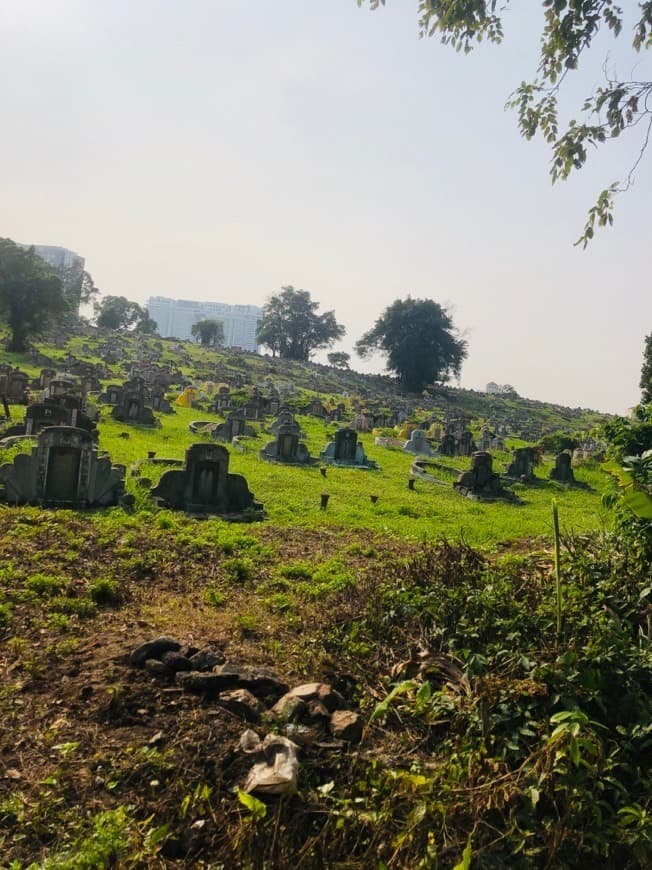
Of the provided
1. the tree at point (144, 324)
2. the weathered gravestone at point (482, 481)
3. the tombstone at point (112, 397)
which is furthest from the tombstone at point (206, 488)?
the tree at point (144, 324)

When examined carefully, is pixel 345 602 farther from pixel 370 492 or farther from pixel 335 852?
pixel 370 492

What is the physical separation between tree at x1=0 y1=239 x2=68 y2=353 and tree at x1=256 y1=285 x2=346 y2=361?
143 ft

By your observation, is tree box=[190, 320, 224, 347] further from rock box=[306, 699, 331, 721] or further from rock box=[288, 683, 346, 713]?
rock box=[306, 699, 331, 721]

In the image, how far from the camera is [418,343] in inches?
2717

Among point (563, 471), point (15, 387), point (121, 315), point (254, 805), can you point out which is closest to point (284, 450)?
point (563, 471)

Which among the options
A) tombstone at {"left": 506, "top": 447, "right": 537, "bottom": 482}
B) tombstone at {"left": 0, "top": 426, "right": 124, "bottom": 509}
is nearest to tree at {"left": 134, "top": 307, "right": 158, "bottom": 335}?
tombstone at {"left": 506, "top": 447, "right": 537, "bottom": 482}

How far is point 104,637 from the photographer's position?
5125 mm

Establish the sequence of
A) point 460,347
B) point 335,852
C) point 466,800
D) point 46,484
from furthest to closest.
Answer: point 460,347
point 46,484
point 466,800
point 335,852

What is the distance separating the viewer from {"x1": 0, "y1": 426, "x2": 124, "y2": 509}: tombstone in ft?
33.8

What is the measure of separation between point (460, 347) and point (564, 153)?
2641 inches

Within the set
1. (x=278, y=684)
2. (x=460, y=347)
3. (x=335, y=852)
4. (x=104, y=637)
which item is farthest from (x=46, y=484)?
(x=460, y=347)

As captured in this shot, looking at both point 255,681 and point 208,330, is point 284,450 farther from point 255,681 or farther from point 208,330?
point 208,330

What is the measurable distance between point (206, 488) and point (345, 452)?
10577 mm

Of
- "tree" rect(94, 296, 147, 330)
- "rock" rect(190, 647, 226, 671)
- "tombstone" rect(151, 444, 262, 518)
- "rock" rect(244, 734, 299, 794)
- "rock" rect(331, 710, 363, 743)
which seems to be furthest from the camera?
"tree" rect(94, 296, 147, 330)
